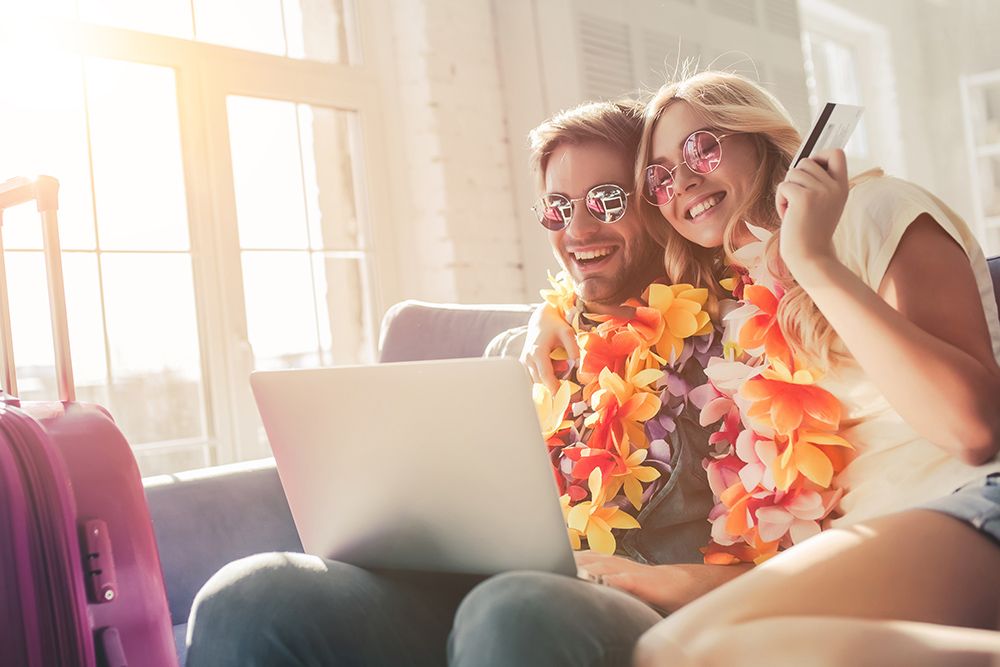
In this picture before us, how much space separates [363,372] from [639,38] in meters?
2.66

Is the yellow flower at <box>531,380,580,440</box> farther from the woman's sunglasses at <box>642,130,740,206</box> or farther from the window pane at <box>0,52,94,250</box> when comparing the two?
the window pane at <box>0,52,94,250</box>

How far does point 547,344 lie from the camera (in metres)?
1.54

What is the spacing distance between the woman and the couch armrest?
23.0 inches

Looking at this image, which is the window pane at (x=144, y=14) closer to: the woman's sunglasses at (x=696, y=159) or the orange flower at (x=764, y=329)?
the woman's sunglasses at (x=696, y=159)

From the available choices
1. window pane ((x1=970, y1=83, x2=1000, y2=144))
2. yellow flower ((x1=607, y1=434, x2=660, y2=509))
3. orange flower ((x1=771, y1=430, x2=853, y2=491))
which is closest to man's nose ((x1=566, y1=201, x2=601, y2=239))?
yellow flower ((x1=607, y1=434, x2=660, y2=509))

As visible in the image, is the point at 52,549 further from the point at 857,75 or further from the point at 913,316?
the point at 857,75

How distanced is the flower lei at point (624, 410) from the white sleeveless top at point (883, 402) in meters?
0.23

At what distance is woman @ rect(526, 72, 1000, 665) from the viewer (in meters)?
0.75

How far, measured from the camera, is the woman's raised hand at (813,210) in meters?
1.05

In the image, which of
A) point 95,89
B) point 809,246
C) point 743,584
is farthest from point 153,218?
point 743,584

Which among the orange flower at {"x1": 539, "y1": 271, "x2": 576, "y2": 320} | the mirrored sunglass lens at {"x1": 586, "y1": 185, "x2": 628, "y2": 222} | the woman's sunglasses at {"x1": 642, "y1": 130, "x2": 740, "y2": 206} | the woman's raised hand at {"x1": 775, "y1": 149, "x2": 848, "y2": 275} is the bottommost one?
the orange flower at {"x1": 539, "y1": 271, "x2": 576, "y2": 320}

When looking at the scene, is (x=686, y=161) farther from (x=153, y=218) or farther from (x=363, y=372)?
(x=153, y=218)

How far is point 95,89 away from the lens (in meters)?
2.86

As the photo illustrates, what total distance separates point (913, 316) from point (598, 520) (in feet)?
1.58
